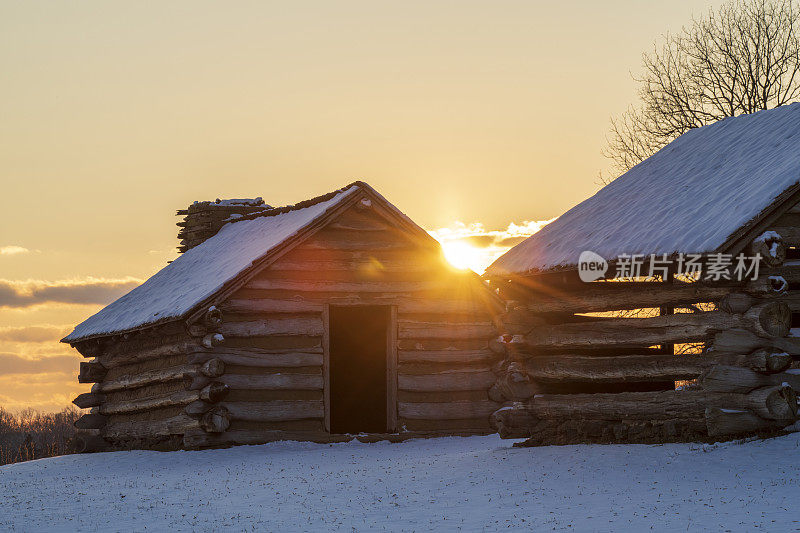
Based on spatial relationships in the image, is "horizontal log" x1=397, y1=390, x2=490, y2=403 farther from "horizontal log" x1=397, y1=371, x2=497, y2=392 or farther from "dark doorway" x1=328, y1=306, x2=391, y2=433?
"dark doorway" x1=328, y1=306, x2=391, y2=433

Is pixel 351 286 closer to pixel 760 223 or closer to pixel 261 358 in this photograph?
pixel 261 358

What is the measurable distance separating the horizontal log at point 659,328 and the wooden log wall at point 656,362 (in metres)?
0.02

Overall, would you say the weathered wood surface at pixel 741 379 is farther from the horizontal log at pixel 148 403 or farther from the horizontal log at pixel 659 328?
the horizontal log at pixel 148 403

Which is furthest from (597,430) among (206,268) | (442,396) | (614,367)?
(206,268)

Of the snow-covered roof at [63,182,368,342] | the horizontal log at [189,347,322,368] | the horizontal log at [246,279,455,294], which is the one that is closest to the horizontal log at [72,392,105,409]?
the snow-covered roof at [63,182,368,342]

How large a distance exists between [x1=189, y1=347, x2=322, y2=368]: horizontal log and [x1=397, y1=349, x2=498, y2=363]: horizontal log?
70.5 inches

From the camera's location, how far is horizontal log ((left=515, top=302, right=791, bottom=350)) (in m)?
12.4

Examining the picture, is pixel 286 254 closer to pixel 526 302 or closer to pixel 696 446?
pixel 526 302

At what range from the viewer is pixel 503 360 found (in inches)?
760

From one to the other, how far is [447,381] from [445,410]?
0.57 metres

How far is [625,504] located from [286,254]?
9676mm

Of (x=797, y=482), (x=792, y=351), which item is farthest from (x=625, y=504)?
(x=792, y=351)

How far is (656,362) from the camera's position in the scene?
13.7 metres

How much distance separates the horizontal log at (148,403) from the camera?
1777 cm
